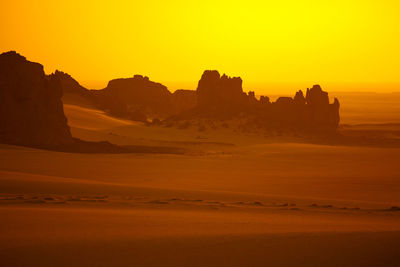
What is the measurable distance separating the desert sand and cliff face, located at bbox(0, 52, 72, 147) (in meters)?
3.59

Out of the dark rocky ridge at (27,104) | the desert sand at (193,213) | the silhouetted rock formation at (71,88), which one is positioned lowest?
the desert sand at (193,213)

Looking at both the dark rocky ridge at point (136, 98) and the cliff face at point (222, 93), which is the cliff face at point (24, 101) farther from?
the dark rocky ridge at point (136, 98)

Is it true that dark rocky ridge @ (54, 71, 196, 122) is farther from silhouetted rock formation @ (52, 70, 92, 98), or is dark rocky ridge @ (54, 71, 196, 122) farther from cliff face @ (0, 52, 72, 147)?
cliff face @ (0, 52, 72, 147)

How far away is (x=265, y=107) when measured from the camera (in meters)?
54.3

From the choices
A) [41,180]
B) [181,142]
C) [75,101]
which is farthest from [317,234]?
[75,101]

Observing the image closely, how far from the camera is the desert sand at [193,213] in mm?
7547

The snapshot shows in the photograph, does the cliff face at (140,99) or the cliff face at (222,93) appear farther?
the cliff face at (140,99)

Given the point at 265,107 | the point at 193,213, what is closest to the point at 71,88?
the point at 265,107

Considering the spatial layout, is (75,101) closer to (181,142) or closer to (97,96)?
(97,96)

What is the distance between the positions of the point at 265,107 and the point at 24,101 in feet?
89.1

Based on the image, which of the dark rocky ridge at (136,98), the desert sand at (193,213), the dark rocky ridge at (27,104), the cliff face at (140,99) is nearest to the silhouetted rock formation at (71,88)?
the dark rocky ridge at (136,98)

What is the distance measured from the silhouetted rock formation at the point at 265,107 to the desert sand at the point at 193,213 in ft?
72.1

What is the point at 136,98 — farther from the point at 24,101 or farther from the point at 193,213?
the point at 193,213

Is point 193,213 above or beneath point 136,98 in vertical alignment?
beneath
